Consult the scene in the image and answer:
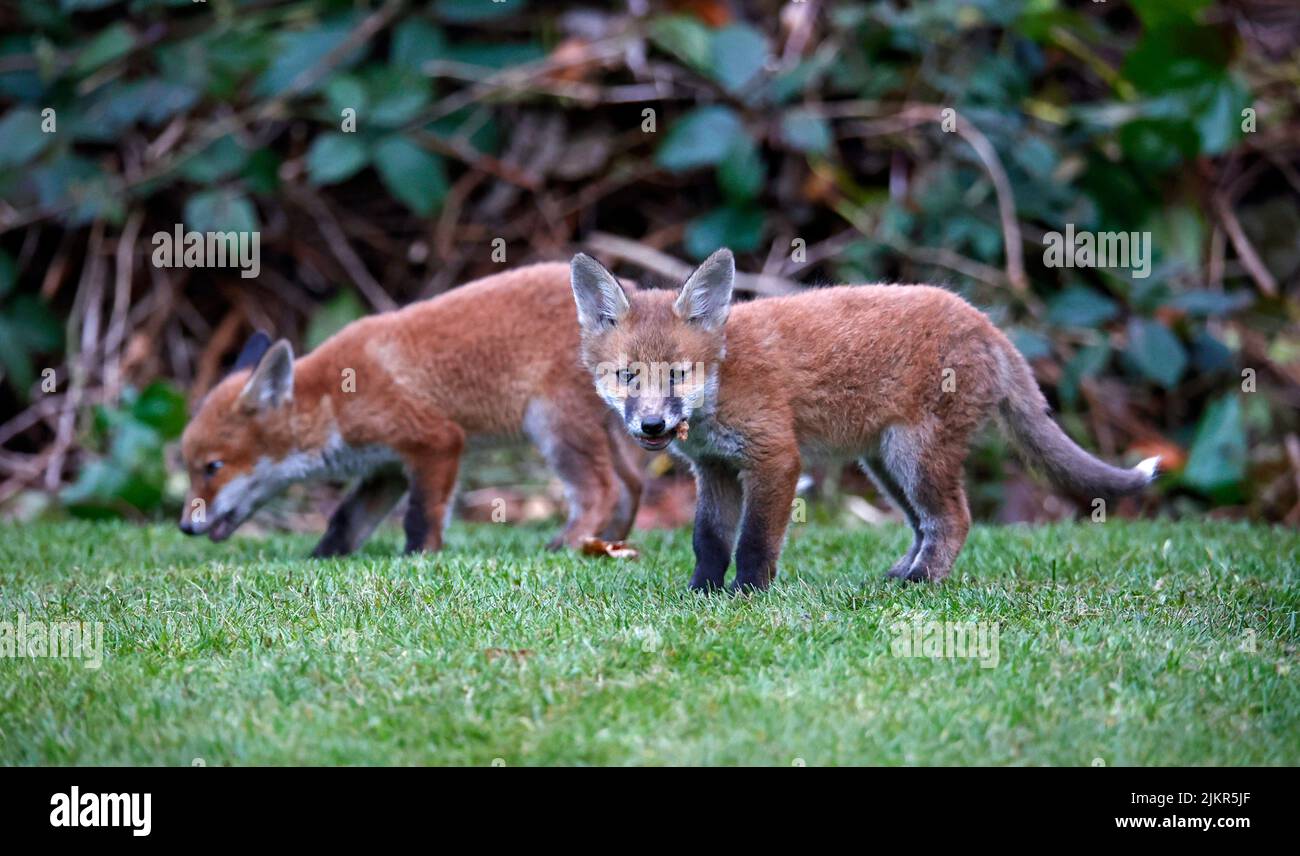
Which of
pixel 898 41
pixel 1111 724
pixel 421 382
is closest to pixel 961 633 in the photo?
pixel 1111 724

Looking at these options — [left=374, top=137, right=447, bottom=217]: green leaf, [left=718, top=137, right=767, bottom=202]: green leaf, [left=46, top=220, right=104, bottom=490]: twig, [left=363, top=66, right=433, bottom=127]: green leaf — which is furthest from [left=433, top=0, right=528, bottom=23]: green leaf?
[left=46, top=220, right=104, bottom=490]: twig

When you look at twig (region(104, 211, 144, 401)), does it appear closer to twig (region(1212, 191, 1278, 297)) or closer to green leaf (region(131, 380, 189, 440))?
green leaf (region(131, 380, 189, 440))

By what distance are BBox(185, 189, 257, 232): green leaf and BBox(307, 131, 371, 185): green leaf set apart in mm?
687

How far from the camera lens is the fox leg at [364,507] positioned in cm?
812

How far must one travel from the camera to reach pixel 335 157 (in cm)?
1130

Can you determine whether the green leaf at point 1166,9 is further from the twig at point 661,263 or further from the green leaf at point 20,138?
the green leaf at point 20,138

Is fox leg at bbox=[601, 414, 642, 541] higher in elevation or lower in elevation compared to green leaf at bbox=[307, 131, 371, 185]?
lower

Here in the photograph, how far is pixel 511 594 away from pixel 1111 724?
263 cm

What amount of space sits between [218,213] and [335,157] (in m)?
1.09

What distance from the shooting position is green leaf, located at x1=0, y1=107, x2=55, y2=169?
11.1 meters

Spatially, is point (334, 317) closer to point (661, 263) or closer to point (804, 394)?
point (661, 263)

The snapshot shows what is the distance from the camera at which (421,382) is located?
807 cm

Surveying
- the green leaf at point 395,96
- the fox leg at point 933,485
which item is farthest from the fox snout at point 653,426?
the green leaf at point 395,96

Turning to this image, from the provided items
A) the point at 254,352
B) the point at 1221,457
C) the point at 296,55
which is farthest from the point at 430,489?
the point at 1221,457
